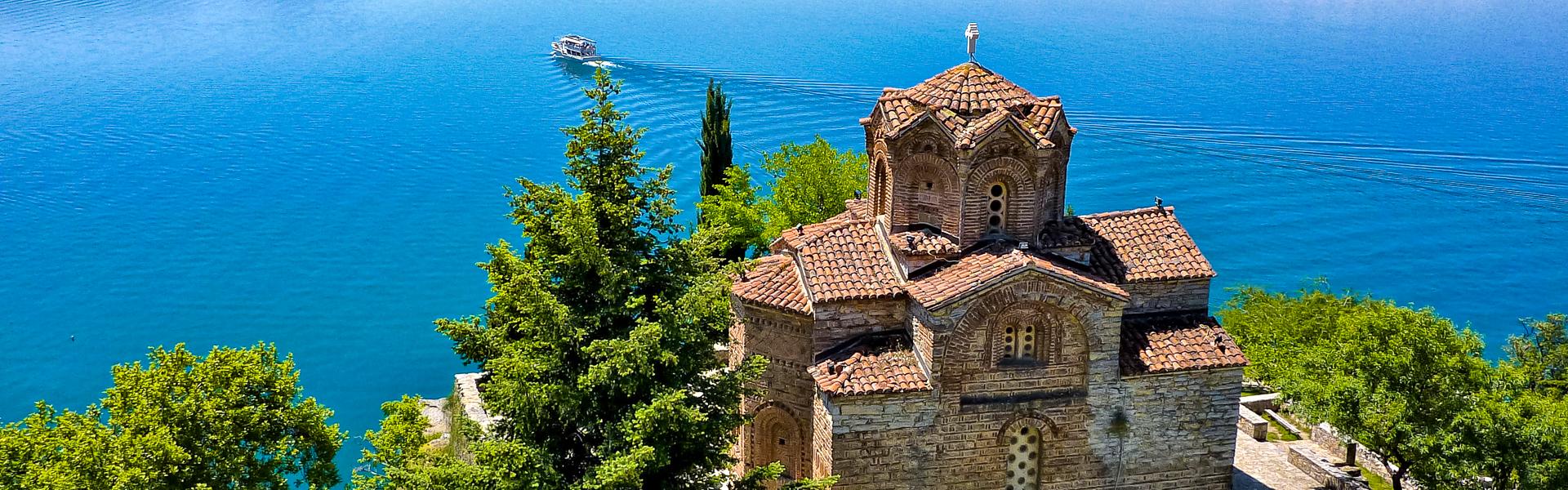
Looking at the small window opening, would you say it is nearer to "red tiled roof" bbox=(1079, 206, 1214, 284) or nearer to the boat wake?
"red tiled roof" bbox=(1079, 206, 1214, 284)

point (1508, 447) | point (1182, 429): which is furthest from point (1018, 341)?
point (1508, 447)

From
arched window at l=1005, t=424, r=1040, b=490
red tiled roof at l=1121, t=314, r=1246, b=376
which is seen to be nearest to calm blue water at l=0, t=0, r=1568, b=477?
arched window at l=1005, t=424, r=1040, b=490

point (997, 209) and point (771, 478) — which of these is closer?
point (771, 478)

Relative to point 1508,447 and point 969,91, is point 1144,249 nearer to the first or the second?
point 969,91

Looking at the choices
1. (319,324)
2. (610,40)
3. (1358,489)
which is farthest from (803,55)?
(1358,489)

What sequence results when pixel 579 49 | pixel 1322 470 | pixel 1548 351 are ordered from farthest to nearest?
pixel 579 49
pixel 1548 351
pixel 1322 470

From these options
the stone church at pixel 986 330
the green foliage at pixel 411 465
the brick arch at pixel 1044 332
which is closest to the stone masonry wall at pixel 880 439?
the stone church at pixel 986 330
